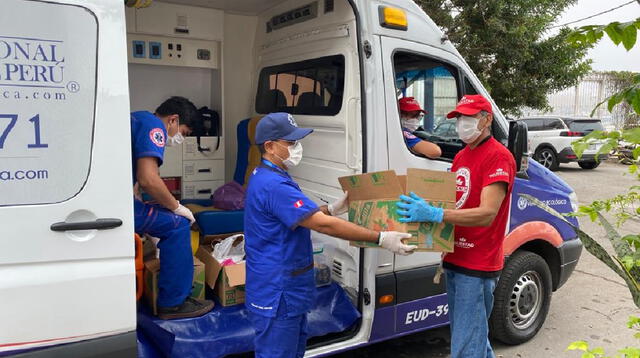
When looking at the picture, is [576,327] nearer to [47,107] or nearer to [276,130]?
[276,130]

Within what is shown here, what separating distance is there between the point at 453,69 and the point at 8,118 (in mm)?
2801

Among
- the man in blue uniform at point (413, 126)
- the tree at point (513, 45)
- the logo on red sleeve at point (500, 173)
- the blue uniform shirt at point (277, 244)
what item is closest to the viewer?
the blue uniform shirt at point (277, 244)

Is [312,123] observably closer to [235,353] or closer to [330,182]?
[330,182]

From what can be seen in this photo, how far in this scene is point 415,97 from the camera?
3809 mm

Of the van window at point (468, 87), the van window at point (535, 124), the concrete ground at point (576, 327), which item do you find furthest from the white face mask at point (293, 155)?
the van window at point (535, 124)

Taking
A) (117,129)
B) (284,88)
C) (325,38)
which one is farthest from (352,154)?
(117,129)

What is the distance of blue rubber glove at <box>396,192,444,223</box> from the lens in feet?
8.13

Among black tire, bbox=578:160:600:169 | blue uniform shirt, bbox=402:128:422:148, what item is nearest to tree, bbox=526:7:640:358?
blue uniform shirt, bbox=402:128:422:148

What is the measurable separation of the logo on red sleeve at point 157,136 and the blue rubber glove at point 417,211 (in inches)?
51.7

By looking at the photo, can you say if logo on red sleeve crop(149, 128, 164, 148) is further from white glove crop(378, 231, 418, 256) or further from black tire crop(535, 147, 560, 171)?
black tire crop(535, 147, 560, 171)

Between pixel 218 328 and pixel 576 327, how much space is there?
3.27m

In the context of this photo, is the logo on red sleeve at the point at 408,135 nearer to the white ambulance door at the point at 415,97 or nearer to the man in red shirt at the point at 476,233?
the white ambulance door at the point at 415,97

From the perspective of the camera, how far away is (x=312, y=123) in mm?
3750

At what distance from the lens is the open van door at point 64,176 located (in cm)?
192
